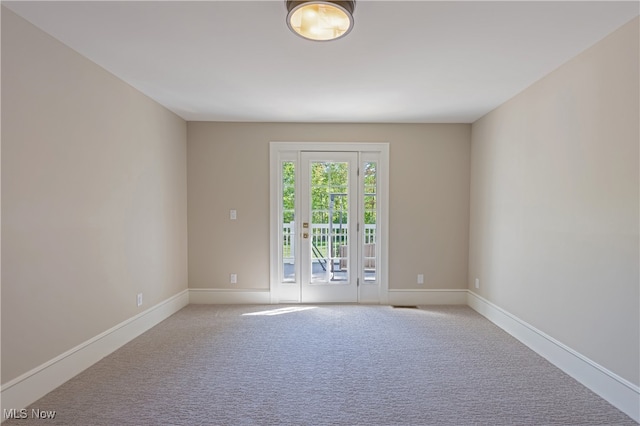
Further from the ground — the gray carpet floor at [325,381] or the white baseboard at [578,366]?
the white baseboard at [578,366]

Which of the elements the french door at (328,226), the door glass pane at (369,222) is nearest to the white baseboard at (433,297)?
the door glass pane at (369,222)

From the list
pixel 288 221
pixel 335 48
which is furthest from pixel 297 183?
pixel 335 48

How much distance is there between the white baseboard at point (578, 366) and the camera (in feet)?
6.79

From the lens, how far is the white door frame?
14.5 feet

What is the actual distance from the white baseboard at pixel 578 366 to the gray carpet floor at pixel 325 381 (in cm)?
6

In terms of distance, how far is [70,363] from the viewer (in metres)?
2.45

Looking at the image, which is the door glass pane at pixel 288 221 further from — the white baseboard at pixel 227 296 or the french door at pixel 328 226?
the white baseboard at pixel 227 296

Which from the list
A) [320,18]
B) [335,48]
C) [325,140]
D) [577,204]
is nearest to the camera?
[320,18]

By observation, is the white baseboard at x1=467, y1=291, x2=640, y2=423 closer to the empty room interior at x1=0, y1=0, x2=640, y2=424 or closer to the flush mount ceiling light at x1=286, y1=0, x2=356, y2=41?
the empty room interior at x1=0, y1=0, x2=640, y2=424

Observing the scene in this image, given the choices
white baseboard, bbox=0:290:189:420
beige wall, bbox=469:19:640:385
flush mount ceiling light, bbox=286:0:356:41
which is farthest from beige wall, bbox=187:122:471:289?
flush mount ceiling light, bbox=286:0:356:41

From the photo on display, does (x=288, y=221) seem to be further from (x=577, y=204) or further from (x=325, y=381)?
(x=577, y=204)

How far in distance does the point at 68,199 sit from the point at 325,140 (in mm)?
2881

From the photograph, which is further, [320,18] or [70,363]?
[70,363]

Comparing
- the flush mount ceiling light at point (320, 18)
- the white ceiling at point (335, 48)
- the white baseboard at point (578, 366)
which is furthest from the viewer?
the white baseboard at point (578, 366)
